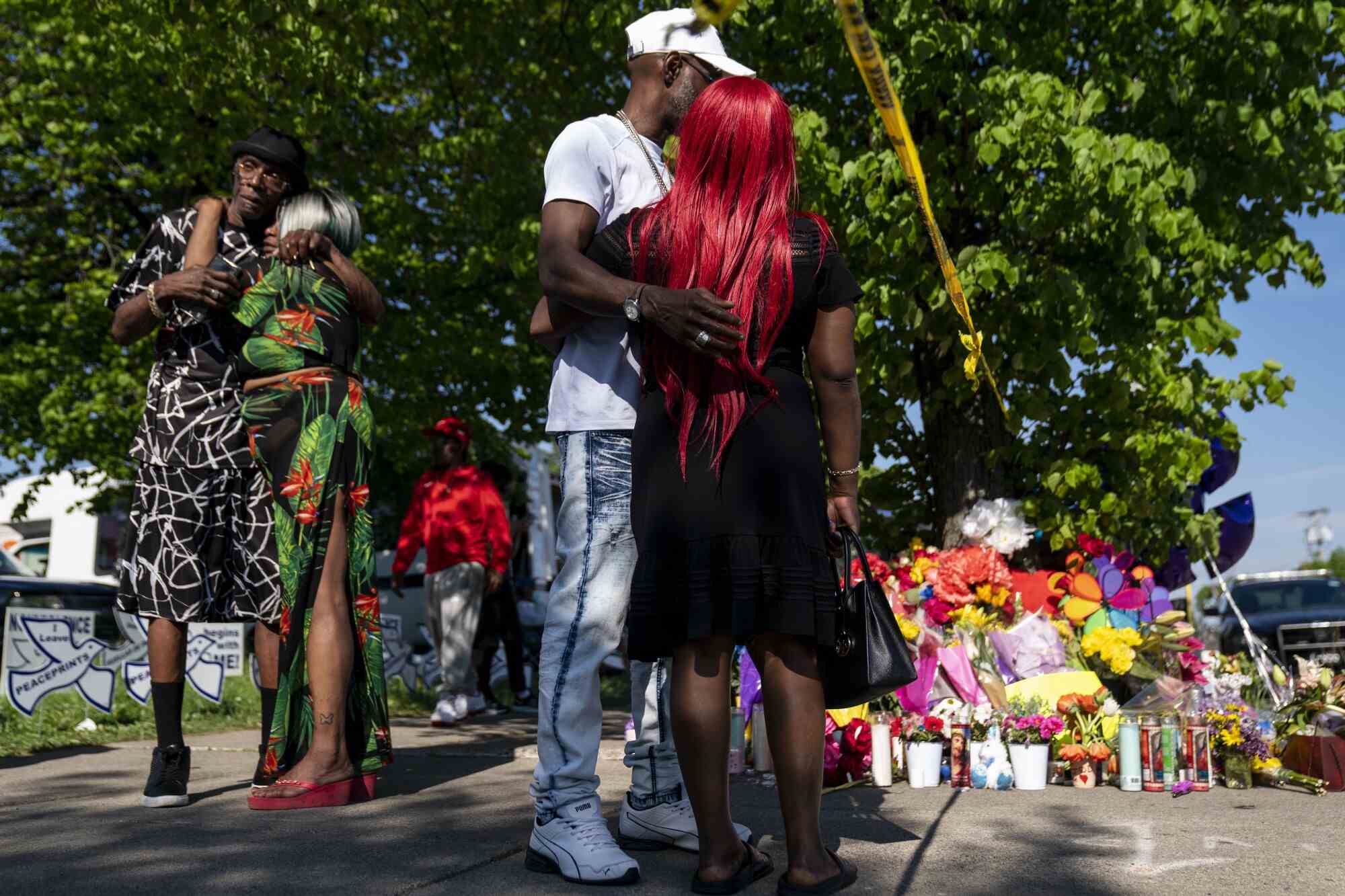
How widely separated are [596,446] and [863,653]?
81cm

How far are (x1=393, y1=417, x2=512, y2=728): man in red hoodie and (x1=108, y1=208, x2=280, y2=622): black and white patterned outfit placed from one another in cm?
411

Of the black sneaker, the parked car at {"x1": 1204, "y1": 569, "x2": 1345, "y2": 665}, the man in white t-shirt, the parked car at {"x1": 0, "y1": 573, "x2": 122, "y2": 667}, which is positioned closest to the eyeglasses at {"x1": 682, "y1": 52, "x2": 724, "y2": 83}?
the man in white t-shirt

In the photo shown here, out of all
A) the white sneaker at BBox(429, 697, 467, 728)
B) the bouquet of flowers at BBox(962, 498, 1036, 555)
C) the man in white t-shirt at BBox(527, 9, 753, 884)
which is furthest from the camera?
the white sneaker at BBox(429, 697, 467, 728)

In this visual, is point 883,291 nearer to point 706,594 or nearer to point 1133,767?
point 1133,767

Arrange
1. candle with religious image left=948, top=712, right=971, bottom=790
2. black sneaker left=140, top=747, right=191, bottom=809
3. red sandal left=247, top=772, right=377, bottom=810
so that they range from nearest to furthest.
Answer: red sandal left=247, top=772, right=377, bottom=810 < black sneaker left=140, top=747, right=191, bottom=809 < candle with religious image left=948, top=712, right=971, bottom=790

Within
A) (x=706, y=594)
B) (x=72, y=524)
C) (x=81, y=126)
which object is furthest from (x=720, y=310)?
(x=72, y=524)

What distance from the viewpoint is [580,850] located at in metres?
2.79

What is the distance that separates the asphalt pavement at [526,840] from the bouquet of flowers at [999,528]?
74.8 inches

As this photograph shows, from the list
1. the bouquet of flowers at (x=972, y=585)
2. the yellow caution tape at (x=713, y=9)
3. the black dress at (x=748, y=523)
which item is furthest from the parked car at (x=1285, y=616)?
the yellow caution tape at (x=713, y=9)

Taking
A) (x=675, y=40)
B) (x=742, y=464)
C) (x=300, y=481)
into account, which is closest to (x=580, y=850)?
(x=742, y=464)

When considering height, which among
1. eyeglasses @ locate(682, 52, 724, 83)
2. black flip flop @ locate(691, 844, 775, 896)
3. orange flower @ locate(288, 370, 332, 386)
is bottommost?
black flip flop @ locate(691, 844, 775, 896)

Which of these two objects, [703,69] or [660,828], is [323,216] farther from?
[660,828]

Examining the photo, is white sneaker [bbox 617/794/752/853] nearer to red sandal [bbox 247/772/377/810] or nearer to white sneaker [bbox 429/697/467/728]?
red sandal [bbox 247/772/377/810]

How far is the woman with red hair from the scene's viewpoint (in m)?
2.66
